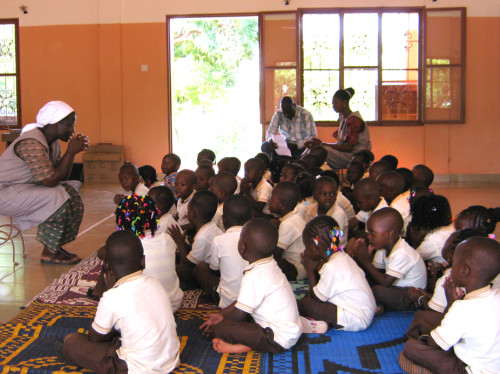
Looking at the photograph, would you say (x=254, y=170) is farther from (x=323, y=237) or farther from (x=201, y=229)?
(x=323, y=237)

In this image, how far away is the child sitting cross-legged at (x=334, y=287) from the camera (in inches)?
120

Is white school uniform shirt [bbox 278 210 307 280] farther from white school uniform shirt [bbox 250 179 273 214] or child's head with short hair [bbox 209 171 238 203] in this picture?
white school uniform shirt [bbox 250 179 273 214]

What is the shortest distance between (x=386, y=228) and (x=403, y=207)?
1.21m

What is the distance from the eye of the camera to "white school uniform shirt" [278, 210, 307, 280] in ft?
12.8

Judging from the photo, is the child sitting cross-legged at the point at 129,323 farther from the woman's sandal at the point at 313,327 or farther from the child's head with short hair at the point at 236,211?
the child's head with short hair at the point at 236,211

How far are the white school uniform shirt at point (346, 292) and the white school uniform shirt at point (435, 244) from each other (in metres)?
0.66

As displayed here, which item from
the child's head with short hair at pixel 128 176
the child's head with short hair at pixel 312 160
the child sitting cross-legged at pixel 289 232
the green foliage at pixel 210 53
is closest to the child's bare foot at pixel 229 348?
the child sitting cross-legged at pixel 289 232

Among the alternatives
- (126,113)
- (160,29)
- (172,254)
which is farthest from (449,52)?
(172,254)

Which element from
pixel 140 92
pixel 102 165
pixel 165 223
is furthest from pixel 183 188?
pixel 140 92

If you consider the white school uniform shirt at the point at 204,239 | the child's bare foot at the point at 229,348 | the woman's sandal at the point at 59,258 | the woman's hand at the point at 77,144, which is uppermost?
the woman's hand at the point at 77,144

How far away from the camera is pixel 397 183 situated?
188 inches

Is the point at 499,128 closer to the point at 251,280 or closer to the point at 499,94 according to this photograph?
the point at 499,94

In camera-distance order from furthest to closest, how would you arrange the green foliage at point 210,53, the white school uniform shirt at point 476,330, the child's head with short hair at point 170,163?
1. the green foliage at point 210,53
2. the child's head with short hair at point 170,163
3. the white school uniform shirt at point 476,330

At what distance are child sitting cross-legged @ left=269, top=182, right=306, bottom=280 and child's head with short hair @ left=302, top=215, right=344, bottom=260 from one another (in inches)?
30.1
